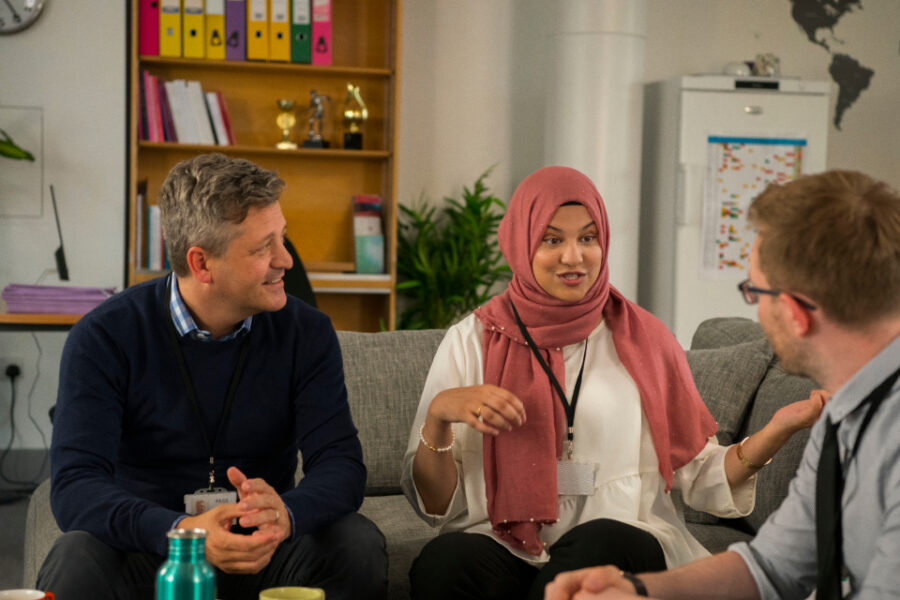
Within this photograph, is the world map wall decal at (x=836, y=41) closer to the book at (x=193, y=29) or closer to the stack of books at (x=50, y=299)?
the book at (x=193, y=29)

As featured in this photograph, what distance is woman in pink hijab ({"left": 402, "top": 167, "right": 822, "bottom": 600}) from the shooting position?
1868 millimetres

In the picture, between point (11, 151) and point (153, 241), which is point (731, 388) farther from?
point (11, 151)

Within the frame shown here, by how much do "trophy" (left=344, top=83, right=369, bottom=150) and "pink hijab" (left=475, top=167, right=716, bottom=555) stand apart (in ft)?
9.48

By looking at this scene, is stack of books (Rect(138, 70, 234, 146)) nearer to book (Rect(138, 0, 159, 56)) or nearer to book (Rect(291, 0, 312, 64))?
book (Rect(138, 0, 159, 56))

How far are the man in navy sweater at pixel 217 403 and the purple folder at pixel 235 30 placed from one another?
2942 millimetres

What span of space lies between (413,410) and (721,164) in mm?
3035

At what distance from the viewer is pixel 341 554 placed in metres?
1.81

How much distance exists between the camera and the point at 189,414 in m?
1.94

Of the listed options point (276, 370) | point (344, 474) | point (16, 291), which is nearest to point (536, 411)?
point (344, 474)

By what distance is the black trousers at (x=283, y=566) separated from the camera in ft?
5.47

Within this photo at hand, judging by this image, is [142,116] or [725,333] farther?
[142,116]

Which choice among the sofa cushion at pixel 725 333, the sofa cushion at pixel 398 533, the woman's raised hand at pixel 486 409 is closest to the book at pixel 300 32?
the sofa cushion at pixel 725 333

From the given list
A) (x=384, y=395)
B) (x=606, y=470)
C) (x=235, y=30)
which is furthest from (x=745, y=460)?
(x=235, y=30)

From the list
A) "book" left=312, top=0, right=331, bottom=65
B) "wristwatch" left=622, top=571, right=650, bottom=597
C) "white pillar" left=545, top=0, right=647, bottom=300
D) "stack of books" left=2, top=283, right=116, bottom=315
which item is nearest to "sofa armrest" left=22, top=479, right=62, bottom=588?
"wristwatch" left=622, top=571, right=650, bottom=597
